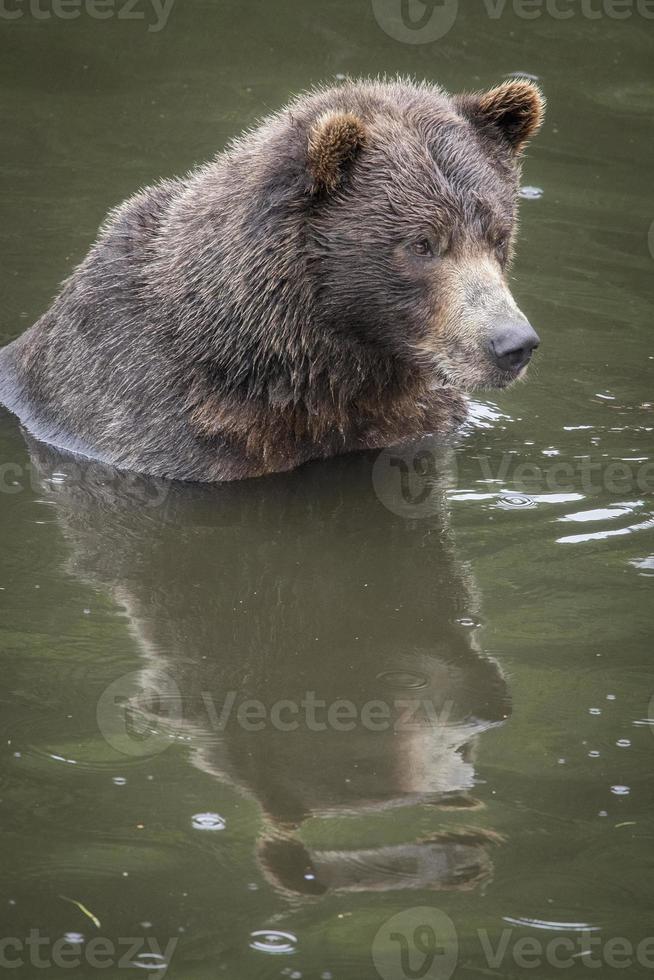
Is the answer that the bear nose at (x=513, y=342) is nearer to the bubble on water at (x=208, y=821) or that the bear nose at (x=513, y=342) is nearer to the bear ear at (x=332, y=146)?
the bear ear at (x=332, y=146)

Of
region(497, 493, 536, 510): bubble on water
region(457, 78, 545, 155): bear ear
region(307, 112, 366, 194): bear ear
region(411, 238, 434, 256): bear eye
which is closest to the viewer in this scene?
region(307, 112, 366, 194): bear ear

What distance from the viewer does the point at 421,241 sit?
28.1 ft

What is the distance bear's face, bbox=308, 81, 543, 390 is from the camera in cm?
845

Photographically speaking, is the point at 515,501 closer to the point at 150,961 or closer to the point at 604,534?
the point at 604,534

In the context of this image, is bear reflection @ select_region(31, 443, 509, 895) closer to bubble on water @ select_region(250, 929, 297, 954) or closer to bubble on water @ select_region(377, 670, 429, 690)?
bubble on water @ select_region(377, 670, 429, 690)

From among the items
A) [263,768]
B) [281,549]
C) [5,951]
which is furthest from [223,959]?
[281,549]

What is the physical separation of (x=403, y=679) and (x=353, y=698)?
1.13ft

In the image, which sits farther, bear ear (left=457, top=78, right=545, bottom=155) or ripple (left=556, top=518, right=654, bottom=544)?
bear ear (left=457, top=78, right=545, bottom=155)

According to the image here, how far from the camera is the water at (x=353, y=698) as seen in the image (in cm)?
571

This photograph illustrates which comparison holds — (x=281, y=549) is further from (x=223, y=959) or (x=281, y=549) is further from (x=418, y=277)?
(x=223, y=959)

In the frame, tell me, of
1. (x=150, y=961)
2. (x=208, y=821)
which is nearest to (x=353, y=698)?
(x=208, y=821)

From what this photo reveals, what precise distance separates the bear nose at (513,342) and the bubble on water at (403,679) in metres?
1.98

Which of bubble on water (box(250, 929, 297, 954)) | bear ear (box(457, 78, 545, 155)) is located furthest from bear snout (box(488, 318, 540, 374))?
bubble on water (box(250, 929, 297, 954))

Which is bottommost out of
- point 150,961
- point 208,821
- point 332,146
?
point 150,961
